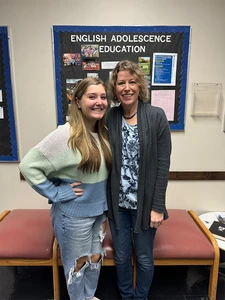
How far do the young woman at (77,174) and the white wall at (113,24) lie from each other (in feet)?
2.58

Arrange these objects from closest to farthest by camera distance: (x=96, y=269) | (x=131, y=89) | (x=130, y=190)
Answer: (x=131, y=89) → (x=130, y=190) → (x=96, y=269)

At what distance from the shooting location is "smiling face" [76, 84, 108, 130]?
117 cm

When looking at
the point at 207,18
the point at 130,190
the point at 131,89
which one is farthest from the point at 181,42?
the point at 130,190

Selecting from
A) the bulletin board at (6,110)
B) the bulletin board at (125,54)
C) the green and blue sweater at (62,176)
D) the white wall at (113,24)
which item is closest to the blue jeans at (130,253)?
the green and blue sweater at (62,176)

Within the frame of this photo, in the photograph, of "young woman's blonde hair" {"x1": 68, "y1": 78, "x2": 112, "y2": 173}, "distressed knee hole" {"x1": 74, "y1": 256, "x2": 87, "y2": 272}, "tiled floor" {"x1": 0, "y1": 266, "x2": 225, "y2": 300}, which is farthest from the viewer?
"tiled floor" {"x1": 0, "y1": 266, "x2": 225, "y2": 300}

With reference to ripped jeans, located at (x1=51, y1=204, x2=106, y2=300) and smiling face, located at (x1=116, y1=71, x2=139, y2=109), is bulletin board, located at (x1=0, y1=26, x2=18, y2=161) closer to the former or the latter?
ripped jeans, located at (x1=51, y1=204, x2=106, y2=300)

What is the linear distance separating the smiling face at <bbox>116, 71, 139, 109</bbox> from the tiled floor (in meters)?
1.40

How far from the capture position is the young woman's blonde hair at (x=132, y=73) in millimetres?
1196

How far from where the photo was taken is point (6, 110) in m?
1.90

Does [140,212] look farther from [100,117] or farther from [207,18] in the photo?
[207,18]

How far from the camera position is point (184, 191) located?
2.09 metres

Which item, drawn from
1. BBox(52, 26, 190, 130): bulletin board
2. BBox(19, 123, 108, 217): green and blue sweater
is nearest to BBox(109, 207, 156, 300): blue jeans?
BBox(19, 123, 108, 217): green and blue sweater

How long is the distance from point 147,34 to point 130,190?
1245mm

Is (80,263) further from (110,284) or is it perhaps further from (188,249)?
(188,249)
